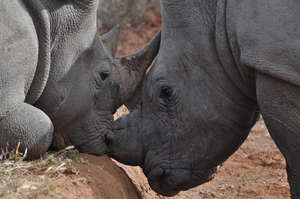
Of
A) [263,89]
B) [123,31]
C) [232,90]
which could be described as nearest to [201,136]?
[232,90]

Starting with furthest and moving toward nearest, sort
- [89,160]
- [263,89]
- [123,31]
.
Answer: [123,31]
[89,160]
[263,89]

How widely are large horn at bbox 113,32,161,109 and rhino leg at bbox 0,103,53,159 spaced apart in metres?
0.82

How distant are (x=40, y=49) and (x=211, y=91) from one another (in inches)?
44.2

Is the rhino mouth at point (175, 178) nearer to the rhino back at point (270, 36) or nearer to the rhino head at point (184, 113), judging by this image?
the rhino head at point (184, 113)

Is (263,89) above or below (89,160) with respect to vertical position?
above

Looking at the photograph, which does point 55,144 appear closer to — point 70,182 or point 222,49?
point 70,182

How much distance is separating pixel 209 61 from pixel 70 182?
3.72ft

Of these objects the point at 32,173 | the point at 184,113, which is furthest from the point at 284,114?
the point at 32,173

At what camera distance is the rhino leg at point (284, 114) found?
4.99 m

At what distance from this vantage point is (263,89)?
508 cm

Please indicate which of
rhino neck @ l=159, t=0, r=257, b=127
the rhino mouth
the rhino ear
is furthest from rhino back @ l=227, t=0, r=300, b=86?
the rhino ear

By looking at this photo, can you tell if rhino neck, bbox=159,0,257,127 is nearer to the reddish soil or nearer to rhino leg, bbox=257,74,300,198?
rhino leg, bbox=257,74,300,198

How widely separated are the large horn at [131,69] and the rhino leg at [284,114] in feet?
4.46

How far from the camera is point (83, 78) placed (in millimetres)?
6137
